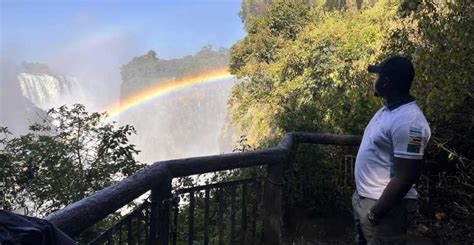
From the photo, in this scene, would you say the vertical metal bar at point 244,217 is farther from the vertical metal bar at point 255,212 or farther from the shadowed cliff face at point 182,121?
A: the shadowed cliff face at point 182,121

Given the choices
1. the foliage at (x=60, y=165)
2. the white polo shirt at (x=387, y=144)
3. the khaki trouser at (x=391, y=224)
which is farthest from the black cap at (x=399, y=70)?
the foliage at (x=60, y=165)

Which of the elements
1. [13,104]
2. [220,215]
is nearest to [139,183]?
[220,215]

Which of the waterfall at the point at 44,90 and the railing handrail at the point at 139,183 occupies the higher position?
the railing handrail at the point at 139,183

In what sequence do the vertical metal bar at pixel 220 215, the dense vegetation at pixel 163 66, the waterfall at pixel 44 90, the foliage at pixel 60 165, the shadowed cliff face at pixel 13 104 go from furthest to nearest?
the dense vegetation at pixel 163 66 < the waterfall at pixel 44 90 < the shadowed cliff face at pixel 13 104 < the foliage at pixel 60 165 < the vertical metal bar at pixel 220 215

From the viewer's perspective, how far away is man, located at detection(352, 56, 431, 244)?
7.55ft

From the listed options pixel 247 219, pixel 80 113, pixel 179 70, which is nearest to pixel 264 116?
pixel 80 113

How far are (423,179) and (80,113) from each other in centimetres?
501

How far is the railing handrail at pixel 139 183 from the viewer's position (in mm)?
1373

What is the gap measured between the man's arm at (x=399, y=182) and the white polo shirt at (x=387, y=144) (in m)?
0.04

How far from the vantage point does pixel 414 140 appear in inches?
89.9

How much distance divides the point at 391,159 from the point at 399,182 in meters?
0.16

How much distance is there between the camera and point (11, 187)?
6477 millimetres

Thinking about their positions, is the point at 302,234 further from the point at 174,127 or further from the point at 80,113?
the point at 174,127

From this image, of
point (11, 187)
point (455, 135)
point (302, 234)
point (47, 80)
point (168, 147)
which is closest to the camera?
point (302, 234)
